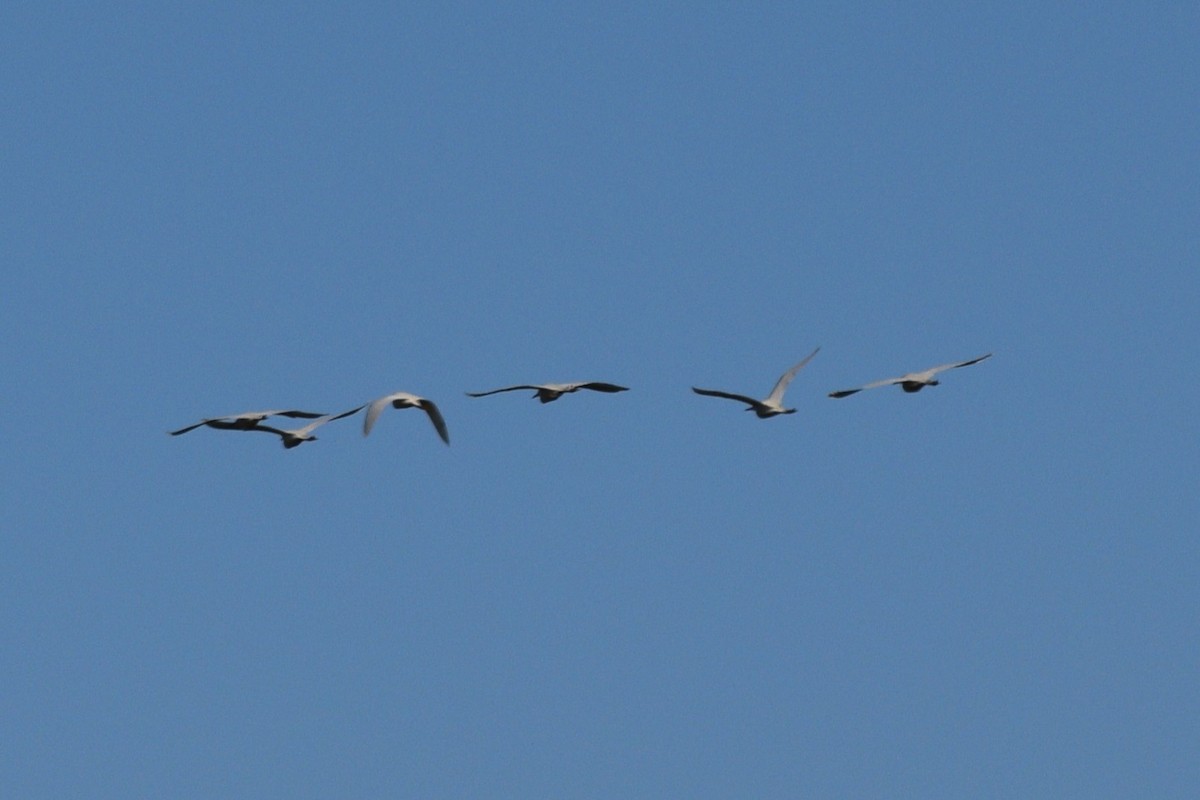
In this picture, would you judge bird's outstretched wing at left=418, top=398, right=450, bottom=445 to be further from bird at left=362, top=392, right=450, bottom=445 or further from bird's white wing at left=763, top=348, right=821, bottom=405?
bird's white wing at left=763, top=348, right=821, bottom=405

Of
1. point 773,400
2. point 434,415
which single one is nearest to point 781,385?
point 773,400

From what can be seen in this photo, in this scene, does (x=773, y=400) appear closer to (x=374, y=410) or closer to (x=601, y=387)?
(x=601, y=387)

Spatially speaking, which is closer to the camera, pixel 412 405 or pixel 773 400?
pixel 412 405

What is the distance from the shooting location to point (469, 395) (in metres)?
99.0

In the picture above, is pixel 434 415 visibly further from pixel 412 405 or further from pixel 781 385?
pixel 781 385

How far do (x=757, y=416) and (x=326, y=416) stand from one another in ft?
59.4

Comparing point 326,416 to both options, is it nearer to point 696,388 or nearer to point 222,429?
point 222,429

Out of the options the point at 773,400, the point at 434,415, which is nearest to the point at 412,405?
the point at 434,415

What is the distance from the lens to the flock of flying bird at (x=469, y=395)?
92.6 m

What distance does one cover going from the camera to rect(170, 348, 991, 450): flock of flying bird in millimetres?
92625

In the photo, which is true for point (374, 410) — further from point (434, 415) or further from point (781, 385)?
point (781, 385)

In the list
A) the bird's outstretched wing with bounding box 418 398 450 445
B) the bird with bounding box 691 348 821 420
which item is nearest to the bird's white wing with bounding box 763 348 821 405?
the bird with bounding box 691 348 821 420

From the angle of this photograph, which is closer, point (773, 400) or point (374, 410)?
point (374, 410)

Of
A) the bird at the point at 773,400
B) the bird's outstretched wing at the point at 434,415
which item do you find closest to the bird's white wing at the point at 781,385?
the bird at the point at 773,400
